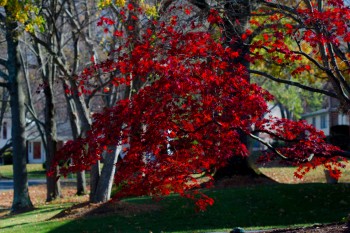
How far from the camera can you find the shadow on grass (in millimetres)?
13734

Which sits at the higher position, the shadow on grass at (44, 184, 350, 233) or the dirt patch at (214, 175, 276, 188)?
the dirt patch at (214, 175, 276, 188)

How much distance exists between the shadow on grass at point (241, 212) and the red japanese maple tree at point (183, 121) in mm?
3299

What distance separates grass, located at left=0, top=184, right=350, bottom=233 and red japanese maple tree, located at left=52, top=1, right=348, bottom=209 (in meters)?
3.23

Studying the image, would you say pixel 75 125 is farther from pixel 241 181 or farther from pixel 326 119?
pixel 326 119

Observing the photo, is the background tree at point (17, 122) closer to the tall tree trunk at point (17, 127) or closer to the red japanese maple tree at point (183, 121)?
the tall tree trunk at point (17, 127)

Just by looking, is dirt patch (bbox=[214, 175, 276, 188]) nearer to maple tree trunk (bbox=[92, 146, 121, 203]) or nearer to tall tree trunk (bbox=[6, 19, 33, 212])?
maple tree trunk (bbox=[92, 146, 121, 203])

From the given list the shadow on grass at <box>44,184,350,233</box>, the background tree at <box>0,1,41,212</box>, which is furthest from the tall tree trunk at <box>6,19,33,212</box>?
the shadow on grass at <box>44,184,350,233</box>

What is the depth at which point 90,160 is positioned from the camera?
32.7 feet

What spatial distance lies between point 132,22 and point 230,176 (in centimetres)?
653

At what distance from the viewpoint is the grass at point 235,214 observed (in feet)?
45.0

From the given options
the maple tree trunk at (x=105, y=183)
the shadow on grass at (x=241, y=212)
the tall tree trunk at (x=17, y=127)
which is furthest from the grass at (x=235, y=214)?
the tall tree trunk at (x=17, y=127)

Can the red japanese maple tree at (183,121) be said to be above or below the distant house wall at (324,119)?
below

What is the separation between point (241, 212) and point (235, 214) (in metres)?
0.26

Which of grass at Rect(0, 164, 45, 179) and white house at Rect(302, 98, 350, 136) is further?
white house at Rect(302, 98, 350, 136)
